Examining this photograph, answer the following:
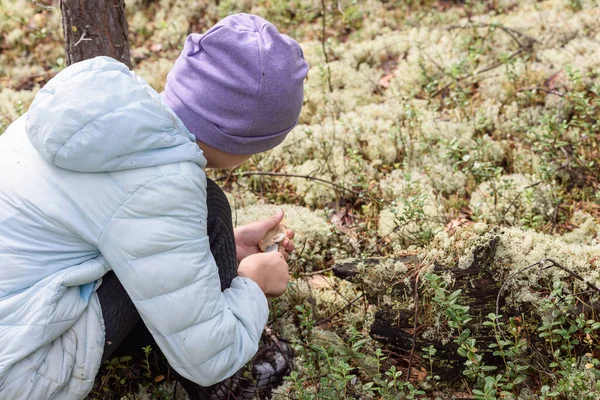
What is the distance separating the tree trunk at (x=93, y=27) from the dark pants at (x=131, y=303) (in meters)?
1.51

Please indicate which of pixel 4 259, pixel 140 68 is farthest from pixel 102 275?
pixel 140 68

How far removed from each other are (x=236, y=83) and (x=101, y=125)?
477 millimetres

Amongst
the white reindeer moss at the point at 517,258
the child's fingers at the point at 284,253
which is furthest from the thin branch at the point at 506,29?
the child's fingers at the point at 284,253

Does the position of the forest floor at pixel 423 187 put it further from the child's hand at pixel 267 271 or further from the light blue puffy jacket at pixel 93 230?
the light blue puffy jacket at pixel 93 230

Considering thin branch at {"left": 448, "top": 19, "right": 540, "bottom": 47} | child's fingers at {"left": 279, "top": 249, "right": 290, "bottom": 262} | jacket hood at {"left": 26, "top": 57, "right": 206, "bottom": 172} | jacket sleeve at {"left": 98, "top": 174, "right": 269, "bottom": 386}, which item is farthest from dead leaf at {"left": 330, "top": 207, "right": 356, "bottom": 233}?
thin branch at {"left": 448, "top": 19, "right": 540, "bottom": 47}

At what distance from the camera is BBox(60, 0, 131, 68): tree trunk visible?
3.38m

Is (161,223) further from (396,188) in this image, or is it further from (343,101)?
(343,101)

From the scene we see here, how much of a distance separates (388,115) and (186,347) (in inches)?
107

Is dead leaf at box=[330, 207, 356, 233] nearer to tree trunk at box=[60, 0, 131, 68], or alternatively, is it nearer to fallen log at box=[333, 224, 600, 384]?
fallen log at box=[333, 224, 600, 384]

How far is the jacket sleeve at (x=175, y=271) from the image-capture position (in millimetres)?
1886

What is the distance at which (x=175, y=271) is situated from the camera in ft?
6.24

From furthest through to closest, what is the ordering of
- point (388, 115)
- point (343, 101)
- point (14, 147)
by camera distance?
point (343, 101) → point (388, 115) → point (14, 147)

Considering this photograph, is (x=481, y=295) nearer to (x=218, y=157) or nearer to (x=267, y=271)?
(x=267, y=271)

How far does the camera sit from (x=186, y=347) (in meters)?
1.97
